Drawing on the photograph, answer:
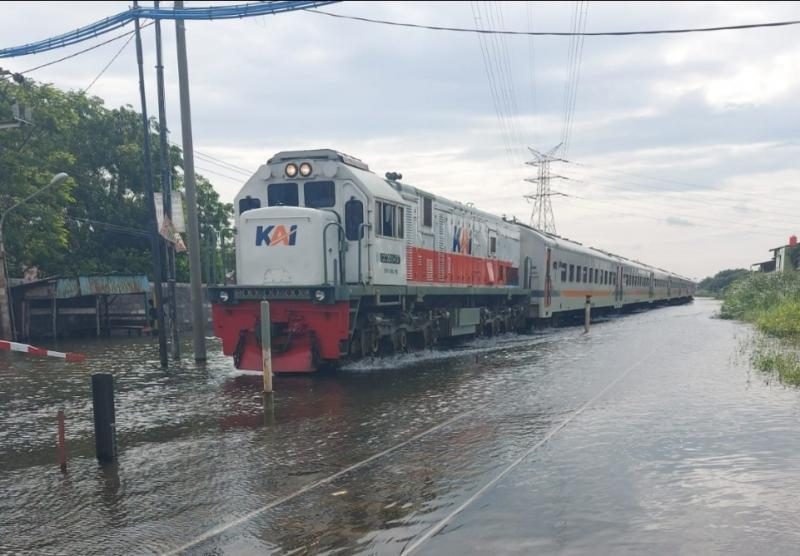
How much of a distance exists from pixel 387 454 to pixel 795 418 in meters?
5.45

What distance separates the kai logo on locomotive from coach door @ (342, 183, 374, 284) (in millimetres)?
1124

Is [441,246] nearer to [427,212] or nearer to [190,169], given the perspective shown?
[427,212]

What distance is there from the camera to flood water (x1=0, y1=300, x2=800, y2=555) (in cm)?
479

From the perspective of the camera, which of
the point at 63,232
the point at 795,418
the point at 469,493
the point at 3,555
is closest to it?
the point at 3,555

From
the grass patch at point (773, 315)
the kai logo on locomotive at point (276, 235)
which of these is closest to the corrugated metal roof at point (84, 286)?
the kai logo on locomotive at point (276, 235)

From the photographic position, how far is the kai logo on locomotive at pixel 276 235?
1298 cm

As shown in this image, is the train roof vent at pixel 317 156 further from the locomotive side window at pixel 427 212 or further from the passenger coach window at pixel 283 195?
the locomotive side window at pixel 427 212

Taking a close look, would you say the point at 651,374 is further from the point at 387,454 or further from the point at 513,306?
the point at 513,306

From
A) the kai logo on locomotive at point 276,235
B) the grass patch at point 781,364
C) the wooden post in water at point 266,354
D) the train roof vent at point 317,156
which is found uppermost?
the train roof vent at point 317,156

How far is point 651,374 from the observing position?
1291cm

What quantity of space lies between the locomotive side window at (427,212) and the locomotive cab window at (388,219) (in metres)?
1.64

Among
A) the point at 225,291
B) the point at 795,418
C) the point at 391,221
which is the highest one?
the point at 391,221

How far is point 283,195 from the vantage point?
14102 mm

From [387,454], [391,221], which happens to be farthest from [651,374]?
[387,454]
